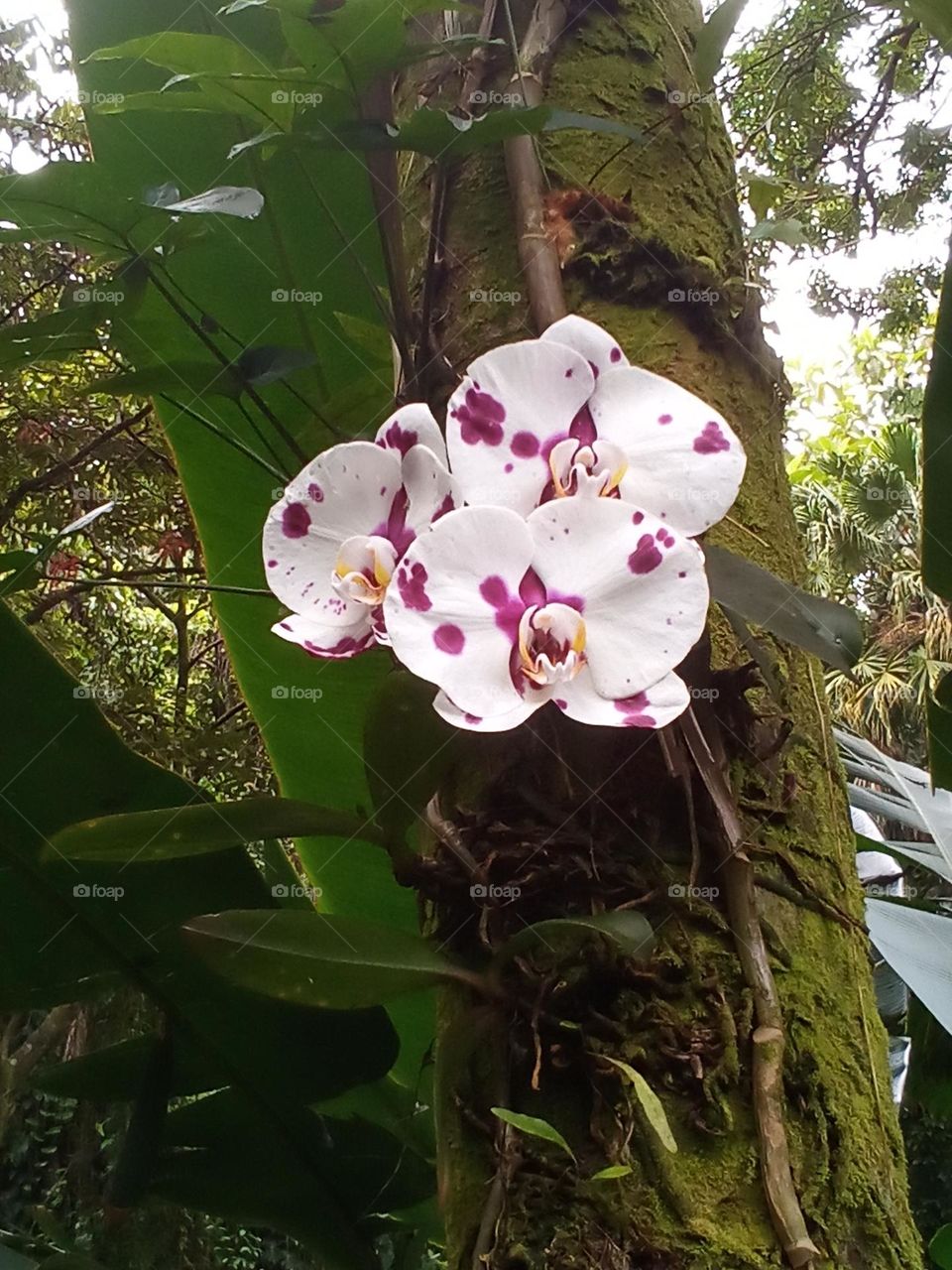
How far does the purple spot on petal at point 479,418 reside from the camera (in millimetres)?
334

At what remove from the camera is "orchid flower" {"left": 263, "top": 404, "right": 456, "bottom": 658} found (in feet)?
1.18

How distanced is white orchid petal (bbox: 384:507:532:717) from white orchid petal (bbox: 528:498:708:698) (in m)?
0.01

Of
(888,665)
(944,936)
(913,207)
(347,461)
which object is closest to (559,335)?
(347,461)

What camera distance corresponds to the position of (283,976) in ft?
1.22

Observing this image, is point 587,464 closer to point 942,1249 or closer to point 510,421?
point 510,421

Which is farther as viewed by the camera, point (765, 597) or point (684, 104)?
point (684, 104)

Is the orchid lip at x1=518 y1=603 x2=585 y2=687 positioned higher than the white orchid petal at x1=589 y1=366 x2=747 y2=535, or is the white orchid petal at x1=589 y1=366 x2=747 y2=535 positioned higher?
the white orchid petal at x1=589 y1=366 x2=747 y2=535

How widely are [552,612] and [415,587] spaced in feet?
0.14

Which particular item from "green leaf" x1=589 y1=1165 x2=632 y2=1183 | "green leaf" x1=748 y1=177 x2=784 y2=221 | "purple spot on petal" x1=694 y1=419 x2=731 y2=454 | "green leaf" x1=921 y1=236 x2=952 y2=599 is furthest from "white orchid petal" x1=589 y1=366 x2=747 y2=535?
"green leaf" x1=748 y1=177 x2=784 y2=221

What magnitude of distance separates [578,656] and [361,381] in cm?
26

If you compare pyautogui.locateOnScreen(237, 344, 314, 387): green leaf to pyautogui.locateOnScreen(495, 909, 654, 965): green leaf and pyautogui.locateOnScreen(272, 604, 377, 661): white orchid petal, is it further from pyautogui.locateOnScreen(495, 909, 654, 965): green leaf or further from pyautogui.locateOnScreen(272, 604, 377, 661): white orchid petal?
pyautogui.locateOnScreen(495, 909, 654, 965): green leaf

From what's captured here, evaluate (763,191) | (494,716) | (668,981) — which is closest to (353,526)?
(494,716)

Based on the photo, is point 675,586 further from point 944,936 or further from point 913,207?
point 913,207

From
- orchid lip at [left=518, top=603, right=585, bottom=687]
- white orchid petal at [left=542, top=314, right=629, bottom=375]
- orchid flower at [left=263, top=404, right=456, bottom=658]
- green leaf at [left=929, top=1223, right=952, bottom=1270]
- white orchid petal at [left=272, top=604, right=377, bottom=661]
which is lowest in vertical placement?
green leaf at [left=929, top=1223, right=952, bottom=1270]
